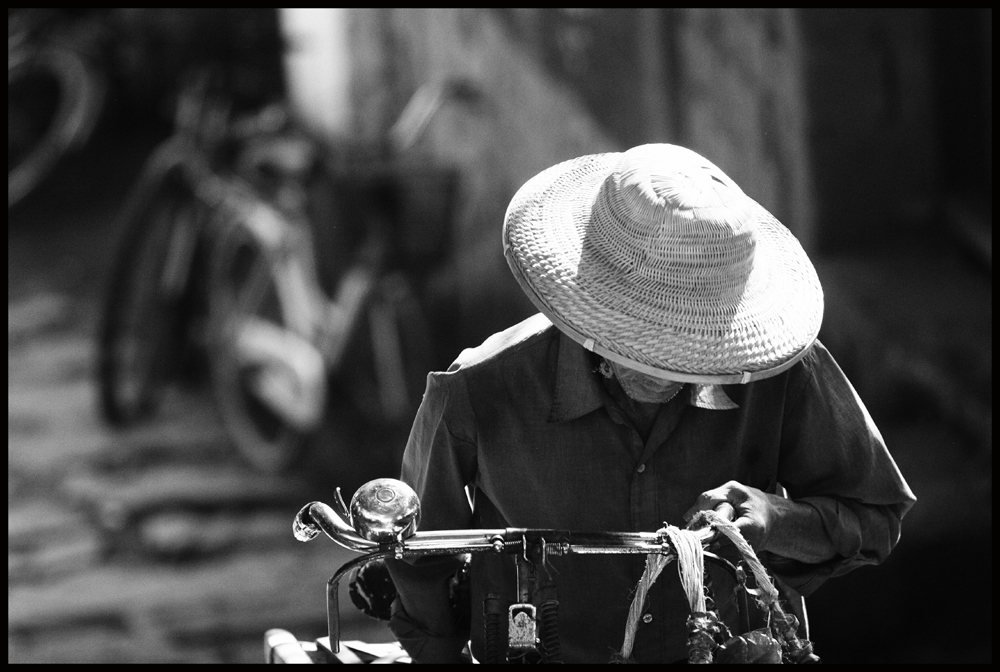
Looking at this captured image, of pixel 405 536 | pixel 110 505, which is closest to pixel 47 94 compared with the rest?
pixel 110 505

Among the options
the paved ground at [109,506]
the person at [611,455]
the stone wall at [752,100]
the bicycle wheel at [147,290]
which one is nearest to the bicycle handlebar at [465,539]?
the person at [611,455]

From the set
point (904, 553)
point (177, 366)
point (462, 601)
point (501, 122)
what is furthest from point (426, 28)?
point (462, 601)

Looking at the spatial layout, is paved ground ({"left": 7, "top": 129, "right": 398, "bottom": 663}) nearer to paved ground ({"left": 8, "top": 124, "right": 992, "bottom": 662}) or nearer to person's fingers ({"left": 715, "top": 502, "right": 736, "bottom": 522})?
paved ground ({"left": 8, "top": 124, "right": 992, "bottom": 662})

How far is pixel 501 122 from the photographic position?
550cm

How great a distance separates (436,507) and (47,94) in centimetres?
465

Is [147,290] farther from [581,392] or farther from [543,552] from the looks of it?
[543,552]

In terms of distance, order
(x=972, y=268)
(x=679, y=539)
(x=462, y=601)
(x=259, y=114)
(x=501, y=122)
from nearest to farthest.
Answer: (x=679, y=539), (x=462, y=601), (x=972, y=268), (x=501, y=122), (x=259, y=114)

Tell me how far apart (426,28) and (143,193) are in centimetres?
158

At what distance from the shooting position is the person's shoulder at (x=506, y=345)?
1.81 meters

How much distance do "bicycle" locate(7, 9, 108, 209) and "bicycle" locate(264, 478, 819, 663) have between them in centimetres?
467

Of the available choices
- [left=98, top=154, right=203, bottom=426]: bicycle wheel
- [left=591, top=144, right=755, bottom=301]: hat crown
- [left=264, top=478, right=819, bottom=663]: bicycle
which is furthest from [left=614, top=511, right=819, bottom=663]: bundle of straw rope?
[left=98, top=154, right=203, bottom=426]: bicycle wheel

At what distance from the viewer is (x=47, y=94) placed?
574 centimetres

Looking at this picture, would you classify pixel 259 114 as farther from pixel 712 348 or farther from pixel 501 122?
pixel 712 348

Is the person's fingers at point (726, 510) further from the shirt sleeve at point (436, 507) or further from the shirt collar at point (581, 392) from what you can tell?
the shirt sleeve at point (436, 507)
